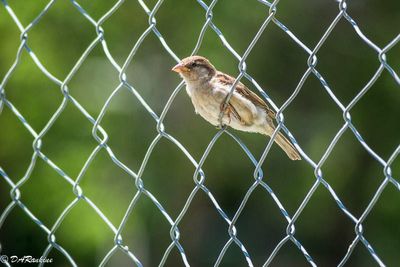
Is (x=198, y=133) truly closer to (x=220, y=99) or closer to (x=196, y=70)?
(x=196, y=70)

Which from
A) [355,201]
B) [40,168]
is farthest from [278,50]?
[40,168]

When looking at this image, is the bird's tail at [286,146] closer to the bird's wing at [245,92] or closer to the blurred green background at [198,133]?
the bird's wing at [245,92]

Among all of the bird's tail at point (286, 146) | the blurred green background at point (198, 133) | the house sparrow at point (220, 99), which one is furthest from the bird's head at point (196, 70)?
the blurred green background at point (198, 133)

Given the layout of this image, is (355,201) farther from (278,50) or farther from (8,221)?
(8,221)

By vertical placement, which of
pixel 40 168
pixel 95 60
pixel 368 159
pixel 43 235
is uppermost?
pixel 95 60

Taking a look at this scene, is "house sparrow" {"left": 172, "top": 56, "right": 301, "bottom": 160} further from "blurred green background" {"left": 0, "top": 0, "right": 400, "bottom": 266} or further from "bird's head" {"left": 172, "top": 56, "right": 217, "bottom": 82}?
"blurred green background" {"left": 0, "top": 0, "right": 400, "bottom": 266}

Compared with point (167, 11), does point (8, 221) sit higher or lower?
lower

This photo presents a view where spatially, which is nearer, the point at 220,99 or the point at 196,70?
the point at 220,99

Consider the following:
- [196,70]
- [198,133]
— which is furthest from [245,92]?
[198,133]
